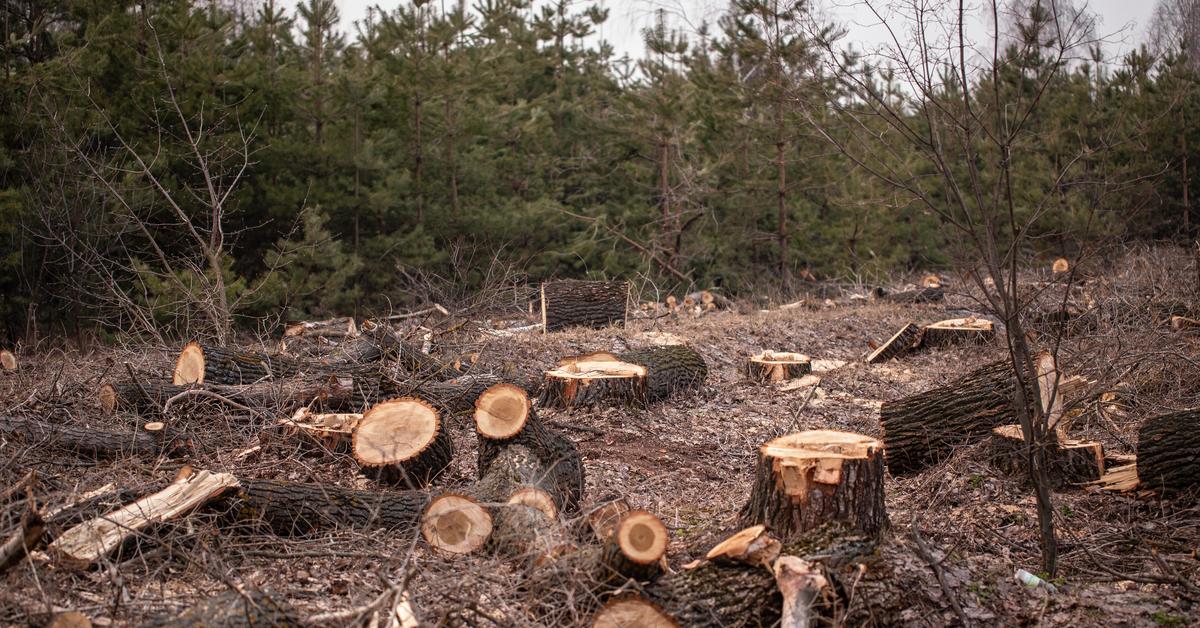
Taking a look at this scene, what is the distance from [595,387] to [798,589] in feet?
12.5

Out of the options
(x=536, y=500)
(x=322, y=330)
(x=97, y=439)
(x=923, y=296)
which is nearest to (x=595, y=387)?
(x=536, y=500)

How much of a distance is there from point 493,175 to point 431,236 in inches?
A: 96.8

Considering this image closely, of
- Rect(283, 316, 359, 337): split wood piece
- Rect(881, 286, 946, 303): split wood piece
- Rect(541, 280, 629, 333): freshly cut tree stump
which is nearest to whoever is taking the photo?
Rect(283, 316, 359, 337): split wood piece

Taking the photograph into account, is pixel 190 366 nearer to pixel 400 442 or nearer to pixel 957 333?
pixel 400 442

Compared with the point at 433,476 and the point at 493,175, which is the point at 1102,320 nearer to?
the point at 433,476

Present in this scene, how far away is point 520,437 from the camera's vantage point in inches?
182

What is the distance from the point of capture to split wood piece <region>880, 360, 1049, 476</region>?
5250mm

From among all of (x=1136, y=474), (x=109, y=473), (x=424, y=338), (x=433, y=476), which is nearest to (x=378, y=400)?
(x=433, y=476)

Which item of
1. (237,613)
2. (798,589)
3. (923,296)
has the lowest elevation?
(923,296)

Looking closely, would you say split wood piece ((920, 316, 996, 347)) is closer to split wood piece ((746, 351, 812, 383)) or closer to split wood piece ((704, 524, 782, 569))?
split wood piece ((746, 351, 812, 383))

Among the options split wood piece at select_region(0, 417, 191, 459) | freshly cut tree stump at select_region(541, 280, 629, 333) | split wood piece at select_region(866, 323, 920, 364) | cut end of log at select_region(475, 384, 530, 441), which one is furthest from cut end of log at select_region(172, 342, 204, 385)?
split wood piece at select_region(866, 323, 920, 364)

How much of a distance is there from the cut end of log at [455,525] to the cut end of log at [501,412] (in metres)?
0.86

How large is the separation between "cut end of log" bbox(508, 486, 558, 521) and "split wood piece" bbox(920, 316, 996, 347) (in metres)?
7.26

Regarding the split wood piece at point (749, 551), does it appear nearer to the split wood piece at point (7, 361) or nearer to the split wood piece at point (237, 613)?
the split wood piece at point (237, 613)
